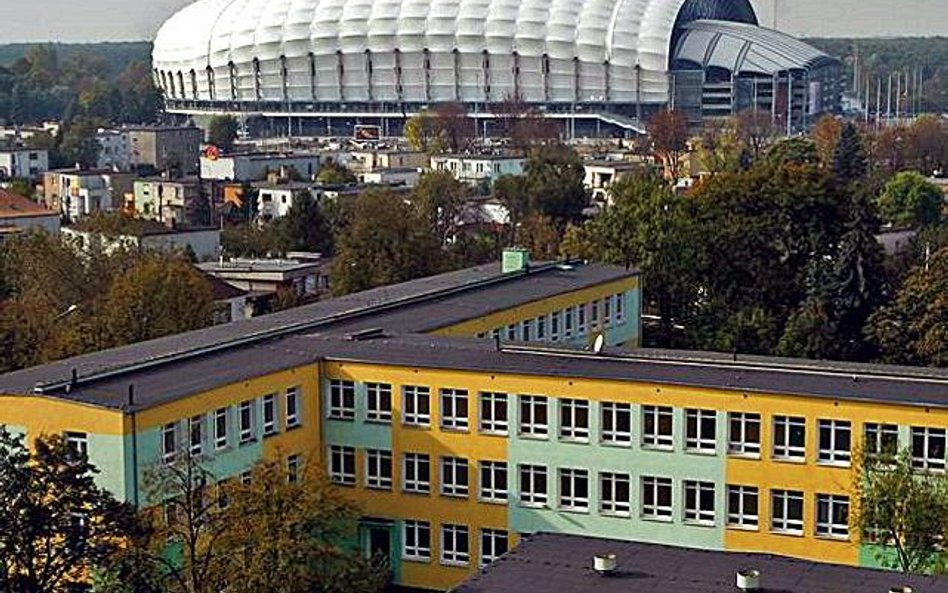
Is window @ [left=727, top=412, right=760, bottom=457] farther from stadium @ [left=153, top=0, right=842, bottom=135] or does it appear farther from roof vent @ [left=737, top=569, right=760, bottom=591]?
stadium @ [left=153, top=0, right=842, bottom=135]

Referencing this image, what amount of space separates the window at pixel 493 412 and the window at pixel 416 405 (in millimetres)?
850

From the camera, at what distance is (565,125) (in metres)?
123

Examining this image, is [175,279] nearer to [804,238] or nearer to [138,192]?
[804,238]

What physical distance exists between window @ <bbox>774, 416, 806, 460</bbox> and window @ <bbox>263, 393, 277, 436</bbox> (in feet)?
23.3

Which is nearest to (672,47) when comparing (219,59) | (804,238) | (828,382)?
(219,59)

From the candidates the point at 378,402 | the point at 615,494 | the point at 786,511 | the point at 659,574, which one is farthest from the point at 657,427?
the point at 659,574

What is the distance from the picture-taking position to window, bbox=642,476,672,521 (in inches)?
990

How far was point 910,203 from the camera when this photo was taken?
62.8 meters

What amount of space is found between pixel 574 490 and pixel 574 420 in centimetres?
102

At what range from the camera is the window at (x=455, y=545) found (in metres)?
26.2

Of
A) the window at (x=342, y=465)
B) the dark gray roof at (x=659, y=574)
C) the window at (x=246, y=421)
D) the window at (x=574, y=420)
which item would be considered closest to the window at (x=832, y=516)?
the window at (x=574, y=420)

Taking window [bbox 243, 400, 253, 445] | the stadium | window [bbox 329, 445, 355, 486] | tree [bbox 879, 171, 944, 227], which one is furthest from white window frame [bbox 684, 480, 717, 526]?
the stadium

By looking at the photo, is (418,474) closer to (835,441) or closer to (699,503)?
(699,503)

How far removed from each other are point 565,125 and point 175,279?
8887 centimetres
